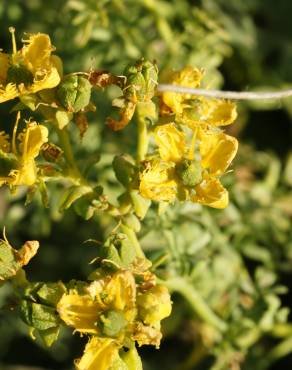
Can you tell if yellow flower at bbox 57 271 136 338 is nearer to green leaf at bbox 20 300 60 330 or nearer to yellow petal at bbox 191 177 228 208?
green leaf at bbox 20 300 60 330

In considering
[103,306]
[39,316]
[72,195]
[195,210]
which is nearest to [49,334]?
[39,316]

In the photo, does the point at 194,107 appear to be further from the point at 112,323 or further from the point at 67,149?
the point at 112,323

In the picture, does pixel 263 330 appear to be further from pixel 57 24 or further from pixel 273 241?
pixel 57 24

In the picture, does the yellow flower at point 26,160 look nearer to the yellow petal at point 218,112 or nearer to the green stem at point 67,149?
the green stem at point 67,149

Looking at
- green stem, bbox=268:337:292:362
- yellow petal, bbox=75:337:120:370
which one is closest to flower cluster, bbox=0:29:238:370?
yellow petal, bbox=75:337:120:370

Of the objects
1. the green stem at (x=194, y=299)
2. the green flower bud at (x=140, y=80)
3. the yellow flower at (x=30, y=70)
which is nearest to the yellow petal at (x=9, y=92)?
the yellow flower at (x=30, y=70)
